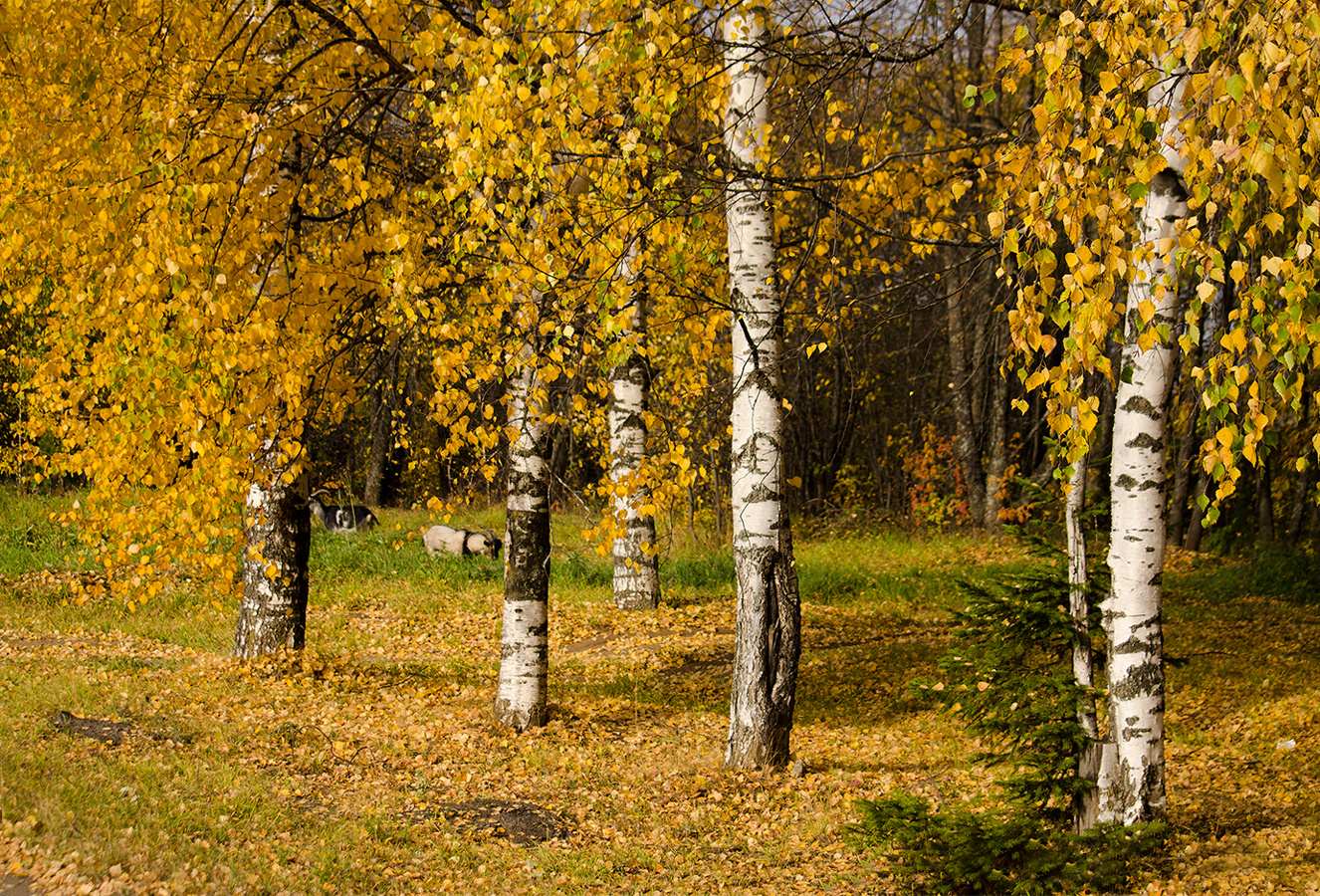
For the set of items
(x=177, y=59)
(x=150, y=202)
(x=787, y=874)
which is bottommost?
(x=787, y=874)

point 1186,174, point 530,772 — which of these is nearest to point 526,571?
point 530,772

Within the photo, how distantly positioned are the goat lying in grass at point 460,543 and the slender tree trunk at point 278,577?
19.7 ft

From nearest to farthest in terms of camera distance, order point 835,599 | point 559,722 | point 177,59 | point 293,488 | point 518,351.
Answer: point 518,351 < point 177,59 < point 559,722 < point 293,488 < point 835,599

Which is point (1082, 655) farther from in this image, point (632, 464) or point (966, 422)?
point (966, 422)

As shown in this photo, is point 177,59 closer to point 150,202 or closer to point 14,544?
point 150,202

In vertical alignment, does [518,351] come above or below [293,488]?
above

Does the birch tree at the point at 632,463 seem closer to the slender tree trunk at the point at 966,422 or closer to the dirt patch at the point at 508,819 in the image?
the dirt patch at the point at 508,819

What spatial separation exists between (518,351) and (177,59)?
11.8 ft

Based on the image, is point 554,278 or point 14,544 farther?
point 14,544

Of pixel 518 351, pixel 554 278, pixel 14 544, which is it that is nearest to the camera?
pixel 554 278

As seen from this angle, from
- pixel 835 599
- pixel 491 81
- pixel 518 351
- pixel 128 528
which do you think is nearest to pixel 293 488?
pixel 128 528

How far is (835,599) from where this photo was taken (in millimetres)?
12648

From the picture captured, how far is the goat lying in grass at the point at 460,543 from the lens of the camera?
14903 millimetres

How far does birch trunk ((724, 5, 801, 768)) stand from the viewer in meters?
5.91
